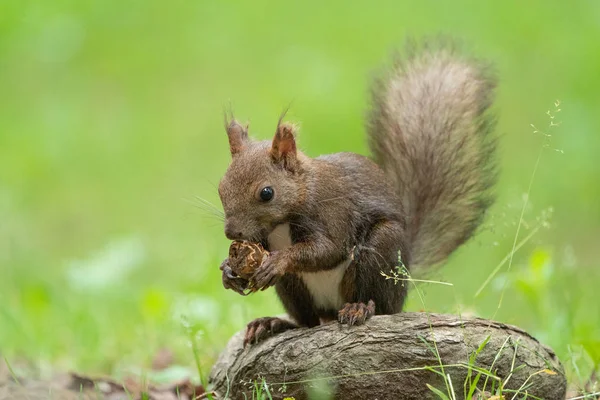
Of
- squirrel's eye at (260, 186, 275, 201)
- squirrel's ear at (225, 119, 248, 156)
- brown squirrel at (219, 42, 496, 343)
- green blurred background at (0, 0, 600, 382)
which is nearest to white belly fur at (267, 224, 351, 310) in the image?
brown squirrel at (219, 42, 496, 343)

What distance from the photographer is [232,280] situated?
346 centimetres

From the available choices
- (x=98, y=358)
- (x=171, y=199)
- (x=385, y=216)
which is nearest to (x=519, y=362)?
(x=385, y=216)

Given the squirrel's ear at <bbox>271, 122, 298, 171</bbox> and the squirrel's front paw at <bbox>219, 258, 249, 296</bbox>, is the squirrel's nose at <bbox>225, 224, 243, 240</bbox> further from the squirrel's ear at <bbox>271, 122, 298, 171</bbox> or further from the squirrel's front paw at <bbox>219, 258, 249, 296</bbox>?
the squirrel's ear at <bbox>271, 122, 298, 171</bbox>

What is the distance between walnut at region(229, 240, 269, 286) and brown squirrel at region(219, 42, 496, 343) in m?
0.03

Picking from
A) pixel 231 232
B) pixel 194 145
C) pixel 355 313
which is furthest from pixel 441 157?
pixel 194 145

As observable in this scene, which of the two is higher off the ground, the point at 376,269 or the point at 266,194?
the point at 266,194

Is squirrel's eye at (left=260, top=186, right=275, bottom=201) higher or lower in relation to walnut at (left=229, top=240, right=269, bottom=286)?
higher

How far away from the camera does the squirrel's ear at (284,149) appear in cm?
361

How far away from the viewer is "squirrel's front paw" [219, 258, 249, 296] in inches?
136

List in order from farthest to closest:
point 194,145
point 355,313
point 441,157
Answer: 1. point 194,145
2. point 441,157
3. point 355,313

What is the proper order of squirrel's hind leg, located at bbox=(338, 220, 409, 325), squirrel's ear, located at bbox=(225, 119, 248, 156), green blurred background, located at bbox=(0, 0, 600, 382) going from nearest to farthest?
1. squirrel's hind leg, located at bbox=(338, 220, 409, 325)
2. squirrel's ear, located at bbox=(225, 119, 248, 156)
3. green blurred background, located at bbox=(0, 0, 600, 382)

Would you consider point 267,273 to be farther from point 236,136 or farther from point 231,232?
point 236,136

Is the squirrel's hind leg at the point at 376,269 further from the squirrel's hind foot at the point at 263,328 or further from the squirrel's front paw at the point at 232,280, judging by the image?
the squirrel's front paw at the point at 232,280

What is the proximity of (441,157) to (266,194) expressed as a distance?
88cm
